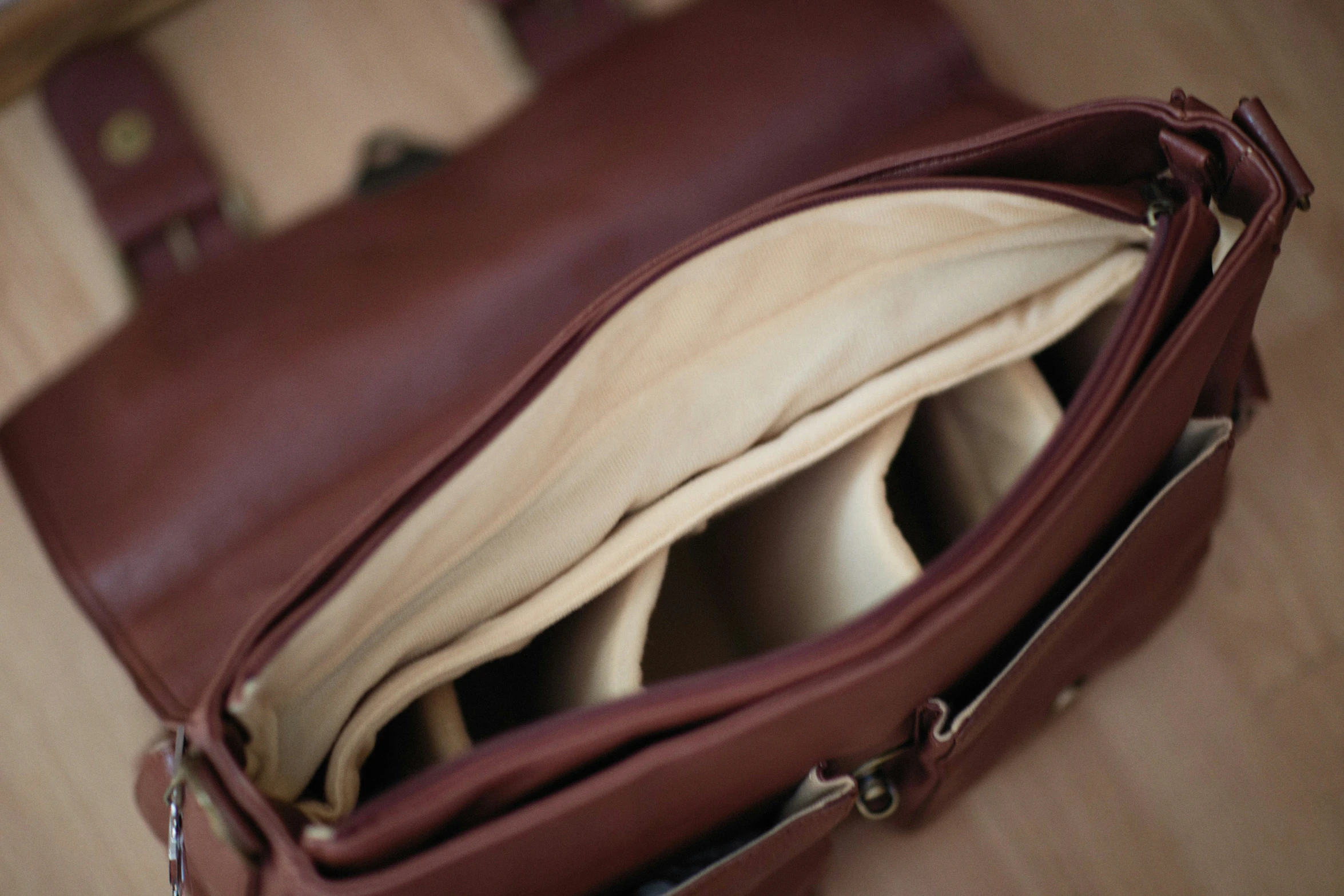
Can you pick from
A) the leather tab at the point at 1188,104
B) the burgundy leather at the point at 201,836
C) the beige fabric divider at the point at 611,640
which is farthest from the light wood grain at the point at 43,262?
the leather tab at the point at 1188,104

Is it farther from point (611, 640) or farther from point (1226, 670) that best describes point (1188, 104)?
point (1226, 670)

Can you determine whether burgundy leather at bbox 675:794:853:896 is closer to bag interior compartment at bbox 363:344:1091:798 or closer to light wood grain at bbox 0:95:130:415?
bag interior compartment at bbox 363:344:1091:798

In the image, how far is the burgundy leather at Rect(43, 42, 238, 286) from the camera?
69cm

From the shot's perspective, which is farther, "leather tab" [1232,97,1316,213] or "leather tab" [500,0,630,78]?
"leather tab" [500,0,630,78]

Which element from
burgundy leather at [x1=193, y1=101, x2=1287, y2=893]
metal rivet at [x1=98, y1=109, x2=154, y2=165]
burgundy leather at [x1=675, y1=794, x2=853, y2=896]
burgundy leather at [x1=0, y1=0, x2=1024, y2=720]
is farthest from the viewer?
metal rivet at [x1=98, y1=109, x2=154, y2=165]

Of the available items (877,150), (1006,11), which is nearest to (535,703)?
(877,150)

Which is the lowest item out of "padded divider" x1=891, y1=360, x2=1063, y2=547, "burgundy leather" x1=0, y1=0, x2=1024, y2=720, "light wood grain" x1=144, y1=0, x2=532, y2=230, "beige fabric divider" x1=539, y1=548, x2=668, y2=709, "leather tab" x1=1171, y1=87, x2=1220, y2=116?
"padded divider" x1=891, y1=360, x2=1063, y2=547

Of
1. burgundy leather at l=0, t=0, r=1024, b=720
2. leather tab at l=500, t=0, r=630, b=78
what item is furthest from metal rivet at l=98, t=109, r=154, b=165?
leather tab at l=500, t=0, r=630, b=78

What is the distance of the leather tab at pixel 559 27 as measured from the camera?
0.73 m

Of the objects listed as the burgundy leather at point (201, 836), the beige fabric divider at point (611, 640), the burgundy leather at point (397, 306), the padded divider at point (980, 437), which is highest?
the burgundy leather at point (397, 306)

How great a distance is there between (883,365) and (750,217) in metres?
0.11

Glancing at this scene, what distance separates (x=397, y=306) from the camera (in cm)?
63

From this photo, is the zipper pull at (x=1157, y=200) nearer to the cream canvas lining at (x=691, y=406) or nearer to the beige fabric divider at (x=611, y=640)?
the cream canvas lining at (x=691, y=406)

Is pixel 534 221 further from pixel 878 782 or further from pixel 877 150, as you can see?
pixel 878 782
